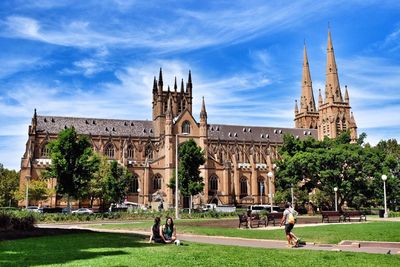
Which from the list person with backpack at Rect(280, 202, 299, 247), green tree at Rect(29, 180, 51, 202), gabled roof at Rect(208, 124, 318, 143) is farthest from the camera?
gabled roof at Rect(208, 124, 318, 143)

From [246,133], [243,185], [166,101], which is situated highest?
[166,101]

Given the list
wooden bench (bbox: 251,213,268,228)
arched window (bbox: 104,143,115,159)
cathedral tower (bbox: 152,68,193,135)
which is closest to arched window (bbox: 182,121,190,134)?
cathedral tower (bbox: 152,68,193,135)

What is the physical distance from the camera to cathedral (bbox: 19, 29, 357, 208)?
96.5 m

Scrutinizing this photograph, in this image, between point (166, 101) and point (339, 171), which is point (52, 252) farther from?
point (166, 101)

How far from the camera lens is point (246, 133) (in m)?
126

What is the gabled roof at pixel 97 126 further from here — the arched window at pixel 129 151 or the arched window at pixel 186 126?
the arched window at pixel 186 126

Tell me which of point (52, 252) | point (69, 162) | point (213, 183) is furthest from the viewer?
point (213, 183)

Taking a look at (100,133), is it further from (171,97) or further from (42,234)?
(42,234)

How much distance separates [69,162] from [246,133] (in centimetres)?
7811

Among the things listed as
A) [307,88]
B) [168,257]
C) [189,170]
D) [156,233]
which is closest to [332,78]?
[307,88]

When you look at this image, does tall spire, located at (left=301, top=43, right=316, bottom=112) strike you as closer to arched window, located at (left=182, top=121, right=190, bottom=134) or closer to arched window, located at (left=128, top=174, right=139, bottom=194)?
arched window, located at (left=182, top=121, right=190, bottom=134)

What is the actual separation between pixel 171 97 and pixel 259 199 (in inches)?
1333

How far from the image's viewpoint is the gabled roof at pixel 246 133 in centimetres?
12200

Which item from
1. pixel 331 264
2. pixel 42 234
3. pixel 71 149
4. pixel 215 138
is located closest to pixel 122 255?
pixel 331 264
